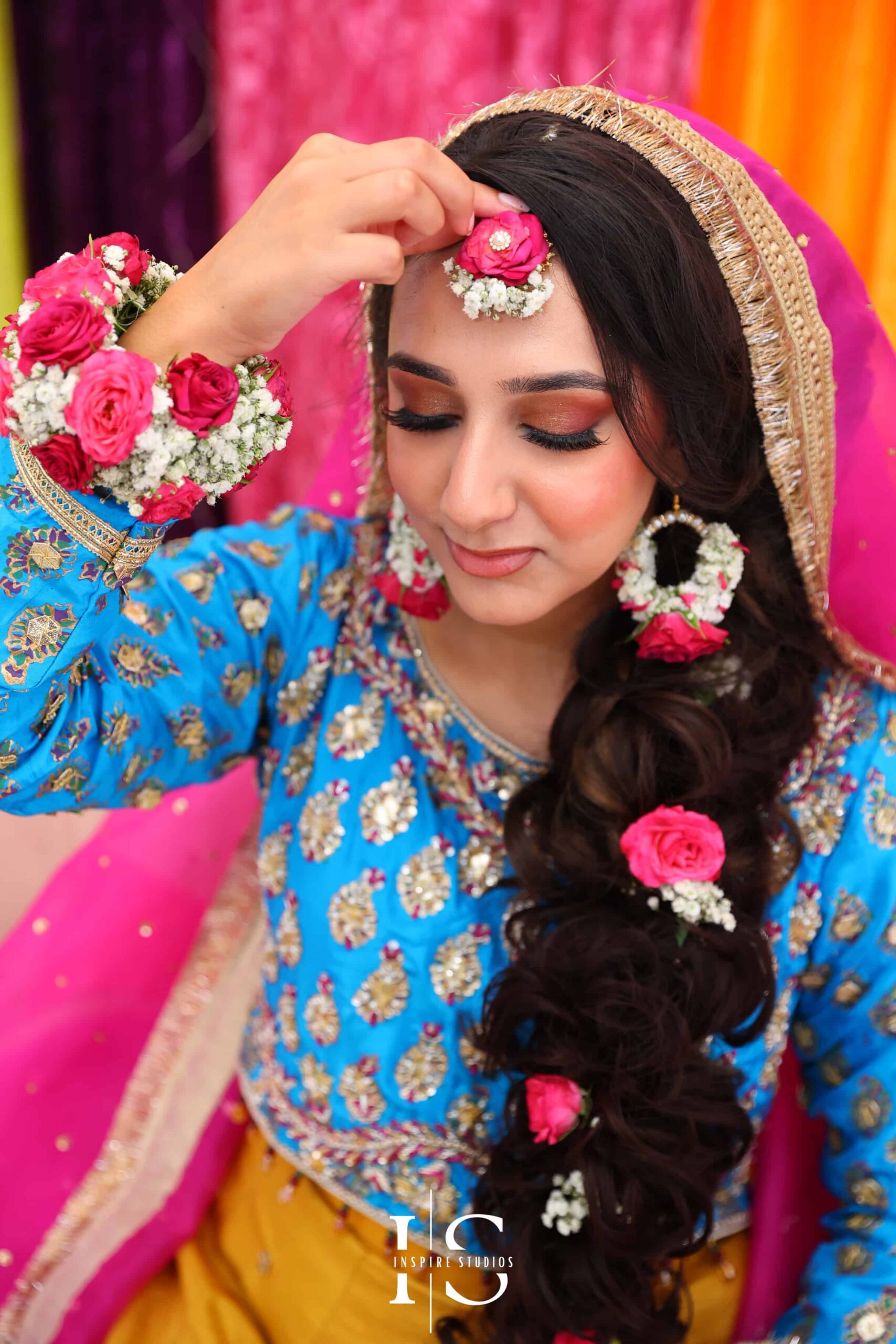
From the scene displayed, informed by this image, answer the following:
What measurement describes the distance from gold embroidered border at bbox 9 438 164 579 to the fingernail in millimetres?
383

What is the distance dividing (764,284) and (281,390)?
43cm

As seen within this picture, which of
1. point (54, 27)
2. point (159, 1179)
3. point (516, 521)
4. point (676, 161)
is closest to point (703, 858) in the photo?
point (516, 521)

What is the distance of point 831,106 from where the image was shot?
5.79ft

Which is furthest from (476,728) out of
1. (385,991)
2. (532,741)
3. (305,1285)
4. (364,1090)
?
(305,1285)

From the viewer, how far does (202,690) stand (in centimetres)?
108

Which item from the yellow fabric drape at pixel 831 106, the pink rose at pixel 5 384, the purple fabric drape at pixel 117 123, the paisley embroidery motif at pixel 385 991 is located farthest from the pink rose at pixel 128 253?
the purple fabric drape at pixel 117 123

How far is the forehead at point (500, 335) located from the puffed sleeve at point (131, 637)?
28cm

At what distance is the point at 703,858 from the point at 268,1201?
0.61 meters

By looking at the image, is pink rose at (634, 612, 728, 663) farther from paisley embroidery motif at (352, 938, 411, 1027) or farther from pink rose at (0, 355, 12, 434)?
pink rose at (0, 355, 12, 434)

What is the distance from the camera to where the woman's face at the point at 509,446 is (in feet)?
2.90

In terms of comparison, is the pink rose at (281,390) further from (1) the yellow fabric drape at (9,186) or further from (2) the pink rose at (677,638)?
(1) the yellow fabric drape at (9,186)

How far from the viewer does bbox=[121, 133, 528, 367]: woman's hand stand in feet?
2.63

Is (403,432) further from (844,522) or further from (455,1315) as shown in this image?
(455,1315)
